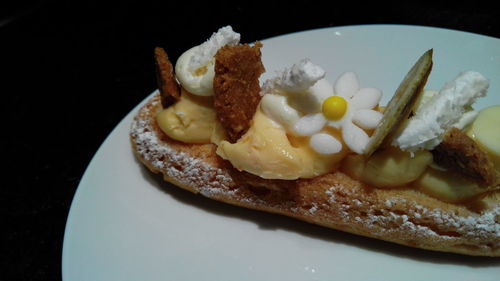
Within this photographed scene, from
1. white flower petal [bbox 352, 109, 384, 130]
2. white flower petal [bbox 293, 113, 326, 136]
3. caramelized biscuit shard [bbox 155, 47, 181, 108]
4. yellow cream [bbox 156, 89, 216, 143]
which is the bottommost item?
yellow cream [bbox 156, 89, 216, 143]

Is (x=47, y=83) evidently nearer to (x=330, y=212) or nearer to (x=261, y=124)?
(x=261, y=124)

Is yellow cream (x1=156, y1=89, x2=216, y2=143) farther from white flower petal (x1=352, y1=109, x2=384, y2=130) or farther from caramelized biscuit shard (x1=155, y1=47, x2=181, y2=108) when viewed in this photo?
white flower petal (x1=352, y1=109, x2=384, y2=130)

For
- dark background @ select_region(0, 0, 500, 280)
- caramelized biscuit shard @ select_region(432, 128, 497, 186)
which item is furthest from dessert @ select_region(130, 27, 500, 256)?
dark background @ select_region(0, 0, 500, 280)

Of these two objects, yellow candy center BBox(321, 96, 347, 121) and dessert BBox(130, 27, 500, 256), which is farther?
yellow candy center BBox(321, 96, 347, 121)

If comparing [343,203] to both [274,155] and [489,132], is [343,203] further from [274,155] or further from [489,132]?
[489,132]

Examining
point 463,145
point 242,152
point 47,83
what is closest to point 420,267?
point 463,145

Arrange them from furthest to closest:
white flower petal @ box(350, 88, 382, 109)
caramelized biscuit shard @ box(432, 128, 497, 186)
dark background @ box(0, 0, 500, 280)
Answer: dark background @ box(0, 0, 500, 280), white flower petal @ box(350, 88, 382, 109), caramelized biscuit shard @ box(432, 128, 497, 186)

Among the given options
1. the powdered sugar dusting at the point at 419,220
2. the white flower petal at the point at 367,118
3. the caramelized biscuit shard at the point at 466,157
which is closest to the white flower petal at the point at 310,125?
the white flower petal at the point at 367,118
